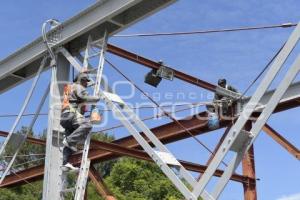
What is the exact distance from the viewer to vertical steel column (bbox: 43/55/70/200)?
1074 cm

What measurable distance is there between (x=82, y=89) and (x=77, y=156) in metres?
6.81

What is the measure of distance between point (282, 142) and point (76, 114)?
280 inches

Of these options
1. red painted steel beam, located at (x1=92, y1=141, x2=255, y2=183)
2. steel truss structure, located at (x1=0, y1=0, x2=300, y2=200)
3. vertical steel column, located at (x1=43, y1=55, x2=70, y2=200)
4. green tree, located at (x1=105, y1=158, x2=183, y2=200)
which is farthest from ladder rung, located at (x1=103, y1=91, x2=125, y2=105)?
green tree, located at (x1=105, y1=158, x2=183, y2=200)

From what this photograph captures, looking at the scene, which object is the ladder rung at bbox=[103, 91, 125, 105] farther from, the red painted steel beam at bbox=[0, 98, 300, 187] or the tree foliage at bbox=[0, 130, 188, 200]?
the tree foliage at bbox=[0, 130, 188, 200]

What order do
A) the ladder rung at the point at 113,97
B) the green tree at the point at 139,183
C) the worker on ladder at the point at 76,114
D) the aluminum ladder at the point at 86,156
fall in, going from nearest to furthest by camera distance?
1. the aluminum ladder at the point at 86,156
2. the worker on ladder at the point at 76,114
3. the ladder rung at the point at 113,97
4. the green tree at the point at 139,183

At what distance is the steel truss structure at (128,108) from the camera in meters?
8.55

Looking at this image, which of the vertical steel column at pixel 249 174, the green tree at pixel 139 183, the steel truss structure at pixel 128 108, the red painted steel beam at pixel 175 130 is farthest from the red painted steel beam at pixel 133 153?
the green tree at pixel 139 183

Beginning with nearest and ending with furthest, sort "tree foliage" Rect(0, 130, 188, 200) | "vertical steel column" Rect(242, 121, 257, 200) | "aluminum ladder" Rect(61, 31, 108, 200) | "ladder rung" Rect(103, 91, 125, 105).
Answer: "aluminum ladder" Rect(61, 31, 108, 200) → "ladder rung" Rect(103, 91, 125, 105) → "vertical steel column" Rect(242, 121, 257, 200) → "tree foliage" Rect(0, 130, 188, 200)

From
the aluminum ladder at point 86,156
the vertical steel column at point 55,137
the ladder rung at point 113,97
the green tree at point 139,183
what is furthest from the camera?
the green tree at point 139,183

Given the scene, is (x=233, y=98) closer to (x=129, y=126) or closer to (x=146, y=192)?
(x=129, y=126)

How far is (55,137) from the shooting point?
1116cm

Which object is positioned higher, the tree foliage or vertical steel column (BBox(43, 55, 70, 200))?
the tree foliage

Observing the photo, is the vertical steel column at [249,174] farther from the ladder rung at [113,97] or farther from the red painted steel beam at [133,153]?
the ladder rung at [113,97]

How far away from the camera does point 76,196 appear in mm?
9727
